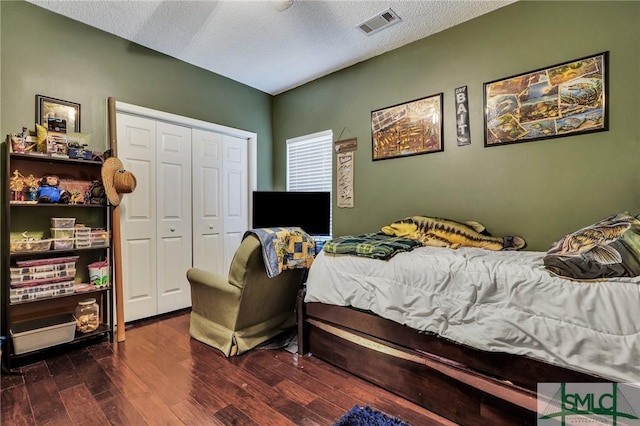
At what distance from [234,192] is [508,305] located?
3258 mm

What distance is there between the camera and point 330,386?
1938 mm

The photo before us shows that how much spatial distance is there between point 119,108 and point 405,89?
2777 millimetres

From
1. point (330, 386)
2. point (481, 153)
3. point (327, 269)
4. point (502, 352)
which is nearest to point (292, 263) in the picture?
point (327, 269)

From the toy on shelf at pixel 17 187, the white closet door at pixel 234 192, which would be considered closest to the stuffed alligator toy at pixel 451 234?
the white closet door at pixel 234 192

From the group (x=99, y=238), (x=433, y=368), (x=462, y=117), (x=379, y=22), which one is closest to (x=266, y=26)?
(x=379, y=22)

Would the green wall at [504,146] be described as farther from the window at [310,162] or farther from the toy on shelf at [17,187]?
the toy on shelf at [17,187]

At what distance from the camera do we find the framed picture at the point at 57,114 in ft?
8.14

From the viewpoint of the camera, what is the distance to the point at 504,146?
8.17 feet

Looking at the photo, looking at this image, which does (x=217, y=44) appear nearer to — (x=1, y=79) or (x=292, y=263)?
Answer: (x=1, y=79)

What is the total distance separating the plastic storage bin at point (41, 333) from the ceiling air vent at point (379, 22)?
3.44 meters

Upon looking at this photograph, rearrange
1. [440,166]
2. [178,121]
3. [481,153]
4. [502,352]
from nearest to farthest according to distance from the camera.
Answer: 1. [502,352]
2. [481,153]
3. [440,166]
4. [178,121]

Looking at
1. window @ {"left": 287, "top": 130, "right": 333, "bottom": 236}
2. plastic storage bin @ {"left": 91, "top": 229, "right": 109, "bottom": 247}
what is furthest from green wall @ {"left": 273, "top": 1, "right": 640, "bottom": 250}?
plastic storage bin @ {"left": 91, "top": 229, "right": 109, "bottom": 247}
